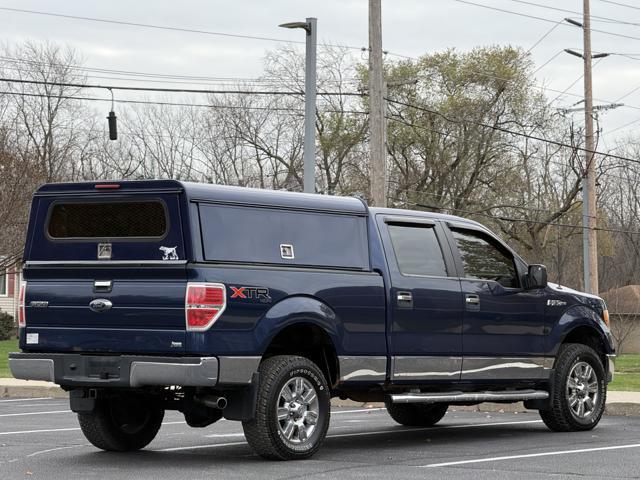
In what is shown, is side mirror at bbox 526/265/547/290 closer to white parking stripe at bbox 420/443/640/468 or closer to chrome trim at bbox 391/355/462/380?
chrome trim at bbox 391/355/462/380

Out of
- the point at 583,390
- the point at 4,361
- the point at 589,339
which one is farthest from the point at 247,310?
the point at 4,361

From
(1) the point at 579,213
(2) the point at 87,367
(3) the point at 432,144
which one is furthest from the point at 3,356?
(1) the point at 579,213

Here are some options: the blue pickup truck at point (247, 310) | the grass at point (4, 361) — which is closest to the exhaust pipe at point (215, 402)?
the blue pickup truck at point (247, 310)

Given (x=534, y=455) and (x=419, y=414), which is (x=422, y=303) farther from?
(x=419, y=414)

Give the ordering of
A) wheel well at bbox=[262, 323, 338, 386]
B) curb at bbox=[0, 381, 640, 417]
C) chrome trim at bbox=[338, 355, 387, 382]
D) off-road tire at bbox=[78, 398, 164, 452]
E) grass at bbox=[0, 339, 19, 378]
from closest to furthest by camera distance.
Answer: wheel well at bbox=[262, 323, 338, 386]
chrome trim at bbox=[338, 355, 387, 382]
off-road tire at bbox=[78, 398, 164, 452]
curb at bbox=[0, 381, 640, 417]
grass at bbox=[0, 339, 19, 378]

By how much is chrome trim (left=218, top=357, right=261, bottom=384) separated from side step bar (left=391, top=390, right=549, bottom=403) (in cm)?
186

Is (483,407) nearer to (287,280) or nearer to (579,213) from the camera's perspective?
(287,280)

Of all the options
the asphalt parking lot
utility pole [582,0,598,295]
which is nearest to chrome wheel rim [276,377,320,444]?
the asphalt parking lot

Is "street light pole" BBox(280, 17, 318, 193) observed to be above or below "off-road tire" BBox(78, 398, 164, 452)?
above

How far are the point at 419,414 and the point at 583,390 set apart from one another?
1.86 m

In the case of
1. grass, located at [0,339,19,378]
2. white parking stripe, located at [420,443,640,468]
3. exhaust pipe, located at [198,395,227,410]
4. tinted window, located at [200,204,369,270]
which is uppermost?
tinted window, located at [200,204,369,270]

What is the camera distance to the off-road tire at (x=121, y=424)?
11344 millimetres

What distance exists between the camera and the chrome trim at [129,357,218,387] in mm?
9875

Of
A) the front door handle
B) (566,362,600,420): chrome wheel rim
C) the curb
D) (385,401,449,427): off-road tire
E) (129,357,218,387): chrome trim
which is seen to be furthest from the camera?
the curb
